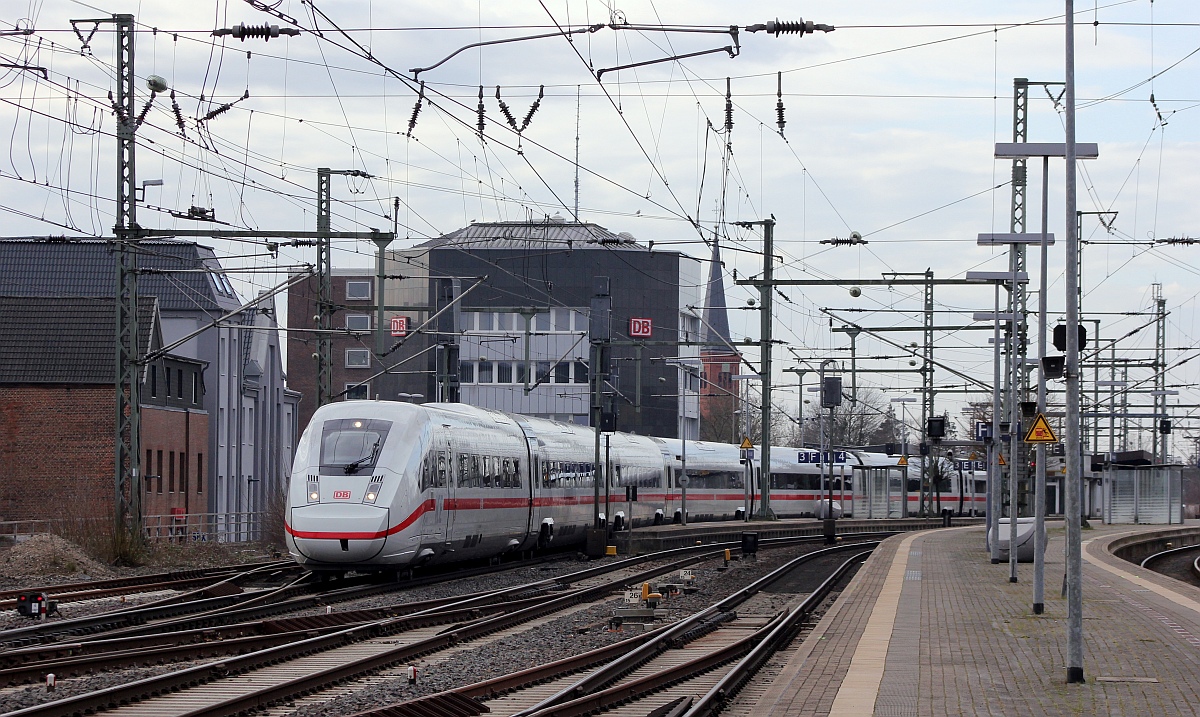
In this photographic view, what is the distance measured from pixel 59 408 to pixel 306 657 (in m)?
39.8

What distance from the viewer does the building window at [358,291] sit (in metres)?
103

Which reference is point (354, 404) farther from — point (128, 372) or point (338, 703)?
point (338, 703)

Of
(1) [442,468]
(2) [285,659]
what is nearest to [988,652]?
(2) [285,659]

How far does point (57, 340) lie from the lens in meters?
53.2

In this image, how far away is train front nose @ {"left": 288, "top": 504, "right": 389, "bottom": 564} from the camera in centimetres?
2445

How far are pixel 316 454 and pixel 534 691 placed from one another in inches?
463

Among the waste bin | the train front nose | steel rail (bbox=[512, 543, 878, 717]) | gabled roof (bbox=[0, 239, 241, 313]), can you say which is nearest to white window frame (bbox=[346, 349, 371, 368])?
gabled roof (bbox=[0, 239, 241, 313])

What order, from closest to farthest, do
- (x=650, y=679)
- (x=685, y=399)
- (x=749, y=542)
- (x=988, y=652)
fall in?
1. (x=650, y=679)
2. (x=988, y=652)
3. (x=749, y=542)
4. (x=685, y=399)

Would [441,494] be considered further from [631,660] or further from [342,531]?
[631,660]

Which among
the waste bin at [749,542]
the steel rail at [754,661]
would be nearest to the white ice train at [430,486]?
the waste bin at [749,542]

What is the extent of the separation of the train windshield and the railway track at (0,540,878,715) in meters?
3.10

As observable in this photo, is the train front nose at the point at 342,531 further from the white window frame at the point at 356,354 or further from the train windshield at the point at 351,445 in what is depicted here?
the white window frame at the point at 356,354

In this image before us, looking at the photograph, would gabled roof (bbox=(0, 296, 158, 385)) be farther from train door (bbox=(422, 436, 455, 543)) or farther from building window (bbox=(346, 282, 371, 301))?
building window (bbox=(346, 282, 371, 301))

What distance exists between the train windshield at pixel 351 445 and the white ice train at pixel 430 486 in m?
0.02
